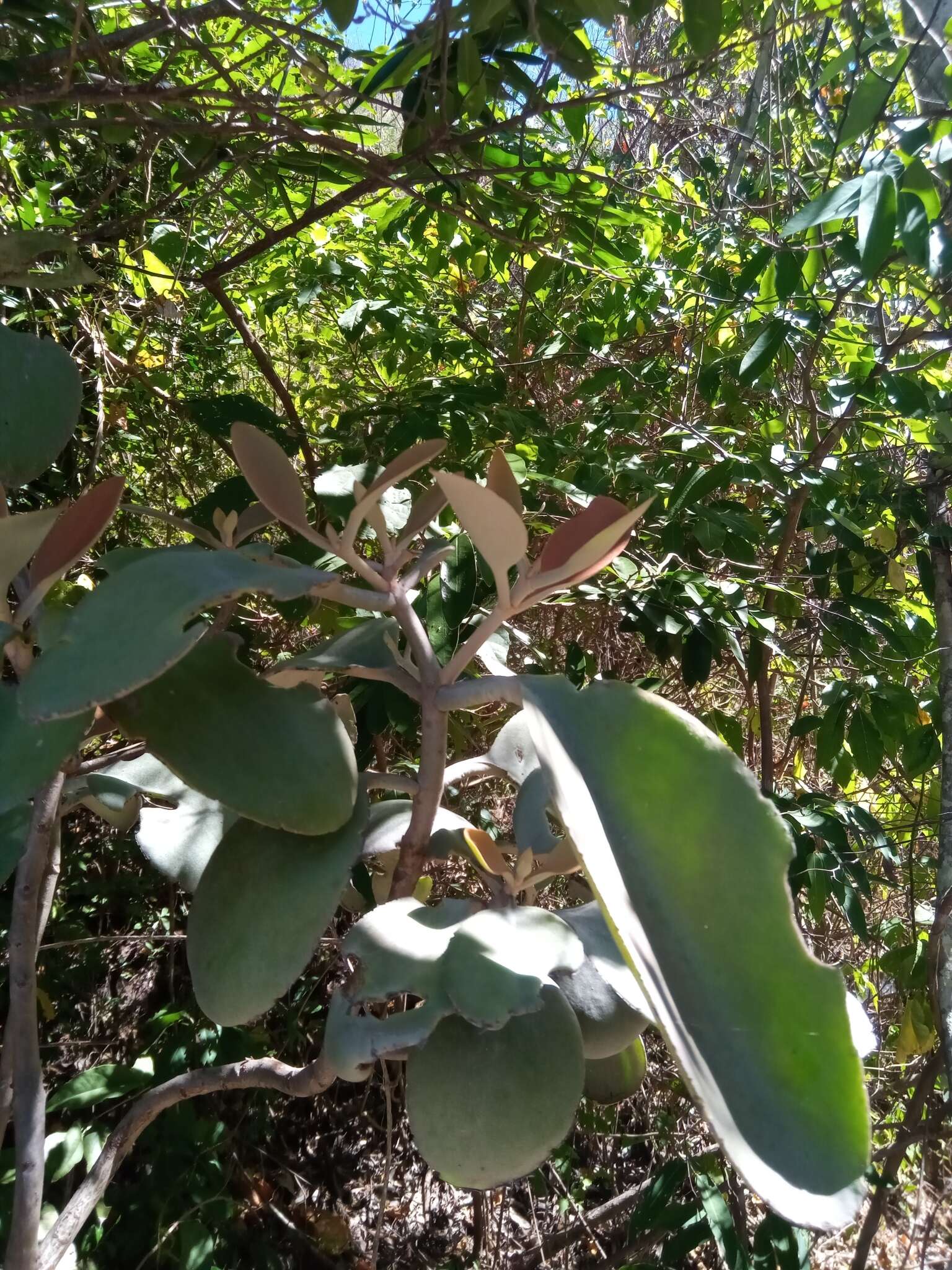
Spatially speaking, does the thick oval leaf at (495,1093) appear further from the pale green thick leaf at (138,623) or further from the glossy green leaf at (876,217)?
the glossy green leaf at (876,217)

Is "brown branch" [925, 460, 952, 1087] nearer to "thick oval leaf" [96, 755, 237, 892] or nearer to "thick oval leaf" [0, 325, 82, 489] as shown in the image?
"thick oval leaf" [96, 755, 237, 892]

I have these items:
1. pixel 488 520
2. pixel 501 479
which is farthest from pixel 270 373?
pixel 488 520

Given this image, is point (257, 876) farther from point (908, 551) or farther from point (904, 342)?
point (908, 551)

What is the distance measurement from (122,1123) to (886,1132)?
129cm

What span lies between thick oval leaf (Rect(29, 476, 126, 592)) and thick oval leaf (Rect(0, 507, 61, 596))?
1cm

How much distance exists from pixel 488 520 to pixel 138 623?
164 mm

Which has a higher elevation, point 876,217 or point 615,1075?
point 876,217

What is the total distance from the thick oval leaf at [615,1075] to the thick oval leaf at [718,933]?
0.28m

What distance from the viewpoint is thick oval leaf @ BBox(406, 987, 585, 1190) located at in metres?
0.40

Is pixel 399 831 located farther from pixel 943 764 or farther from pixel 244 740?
pixel 943 764

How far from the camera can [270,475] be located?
47cm

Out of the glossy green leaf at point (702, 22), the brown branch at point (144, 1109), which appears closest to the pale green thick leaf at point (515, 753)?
the brown branch at point (144, 1109)

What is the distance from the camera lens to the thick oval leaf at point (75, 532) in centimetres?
41

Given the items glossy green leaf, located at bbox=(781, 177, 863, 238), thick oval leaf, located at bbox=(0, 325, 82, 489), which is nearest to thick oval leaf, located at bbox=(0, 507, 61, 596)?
thick oval leaf, located at bbox=(0, 325, 82, 489)
